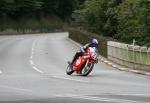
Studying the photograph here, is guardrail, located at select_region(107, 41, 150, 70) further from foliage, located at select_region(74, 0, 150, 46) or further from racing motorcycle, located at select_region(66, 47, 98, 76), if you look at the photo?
racing motorcycle, located at select_region(66, 47, 98, 76)

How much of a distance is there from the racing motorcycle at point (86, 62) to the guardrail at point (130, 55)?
9.87 ft

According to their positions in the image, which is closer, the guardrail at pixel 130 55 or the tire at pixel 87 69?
the tire at pixel 87 69

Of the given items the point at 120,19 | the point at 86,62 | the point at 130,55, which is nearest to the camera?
the point at 86,62

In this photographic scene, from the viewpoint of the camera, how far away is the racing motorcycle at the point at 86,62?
949 inches

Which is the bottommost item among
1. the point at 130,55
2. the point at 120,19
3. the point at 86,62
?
the point at 130,55

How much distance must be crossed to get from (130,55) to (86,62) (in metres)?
4.95

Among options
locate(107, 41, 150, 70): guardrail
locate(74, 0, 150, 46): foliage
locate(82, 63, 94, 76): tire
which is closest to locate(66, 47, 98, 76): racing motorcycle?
locate(82, 63, 94, 76): tire

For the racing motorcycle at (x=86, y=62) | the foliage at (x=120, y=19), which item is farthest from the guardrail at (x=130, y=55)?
the racing motorcycle at (x=86, y=62)

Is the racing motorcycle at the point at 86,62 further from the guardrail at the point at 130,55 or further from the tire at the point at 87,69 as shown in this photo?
the guardrail at the point at 130,55

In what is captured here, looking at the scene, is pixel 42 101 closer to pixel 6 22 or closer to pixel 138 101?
pixel 138 101

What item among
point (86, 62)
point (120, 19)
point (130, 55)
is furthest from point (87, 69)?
point (120, 19)

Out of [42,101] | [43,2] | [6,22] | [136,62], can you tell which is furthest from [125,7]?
[43,2]

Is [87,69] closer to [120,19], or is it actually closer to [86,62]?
[86,62]

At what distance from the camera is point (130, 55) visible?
28719 mm
